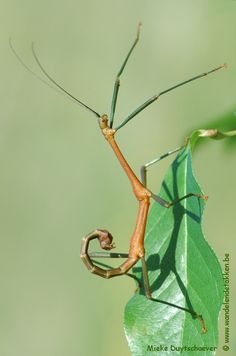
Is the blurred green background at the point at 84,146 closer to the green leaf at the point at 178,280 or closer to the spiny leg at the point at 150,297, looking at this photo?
the spiny leg at the point at 150,297

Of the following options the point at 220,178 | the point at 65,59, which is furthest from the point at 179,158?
the point at 65,59

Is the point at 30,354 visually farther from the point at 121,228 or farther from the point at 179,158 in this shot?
the point at 179,158

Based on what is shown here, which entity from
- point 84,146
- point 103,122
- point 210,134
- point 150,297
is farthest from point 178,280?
point 84,146

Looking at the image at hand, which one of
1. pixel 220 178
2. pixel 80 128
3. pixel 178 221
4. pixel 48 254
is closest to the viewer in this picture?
pixel 178 221

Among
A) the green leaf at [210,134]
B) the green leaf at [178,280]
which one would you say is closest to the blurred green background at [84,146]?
the green leaf at [178,280]

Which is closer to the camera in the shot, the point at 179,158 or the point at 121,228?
the point at 179,158

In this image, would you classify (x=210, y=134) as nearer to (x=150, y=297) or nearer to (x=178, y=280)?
(x=178, y=280)
